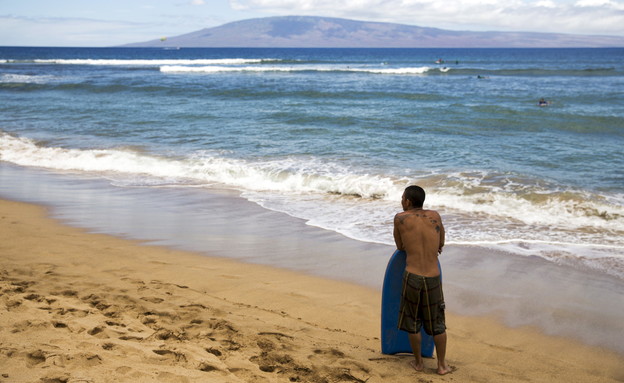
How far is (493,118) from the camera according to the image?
1855 centimetres

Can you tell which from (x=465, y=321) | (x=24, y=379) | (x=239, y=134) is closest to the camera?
(x=24, y=379)

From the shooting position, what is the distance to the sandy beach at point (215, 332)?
11.8 ft

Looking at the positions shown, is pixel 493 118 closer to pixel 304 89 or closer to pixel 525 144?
pixel 525 144

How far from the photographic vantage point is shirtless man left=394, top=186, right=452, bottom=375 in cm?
379

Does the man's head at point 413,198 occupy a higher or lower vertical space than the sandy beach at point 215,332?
higher

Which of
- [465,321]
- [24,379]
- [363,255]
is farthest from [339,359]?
[363,255]

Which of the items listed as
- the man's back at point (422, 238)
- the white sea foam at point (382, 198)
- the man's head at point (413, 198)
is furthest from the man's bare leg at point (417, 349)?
the white sea foam at point (382, 198)

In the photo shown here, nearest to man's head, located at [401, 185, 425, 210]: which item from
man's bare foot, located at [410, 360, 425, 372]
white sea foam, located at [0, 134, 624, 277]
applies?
man's bare foot, located at [410, 360, 425, 372]

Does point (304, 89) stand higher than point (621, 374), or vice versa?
point (304, 89)

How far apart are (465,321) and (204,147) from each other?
1030 centimetres

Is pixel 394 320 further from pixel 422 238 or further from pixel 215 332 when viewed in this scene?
pixel 215 332

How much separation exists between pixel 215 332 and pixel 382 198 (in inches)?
231

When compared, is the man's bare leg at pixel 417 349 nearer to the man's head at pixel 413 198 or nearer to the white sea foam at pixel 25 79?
the man's head at pixel 413 198

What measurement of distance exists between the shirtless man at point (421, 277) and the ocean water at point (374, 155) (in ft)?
10.7
